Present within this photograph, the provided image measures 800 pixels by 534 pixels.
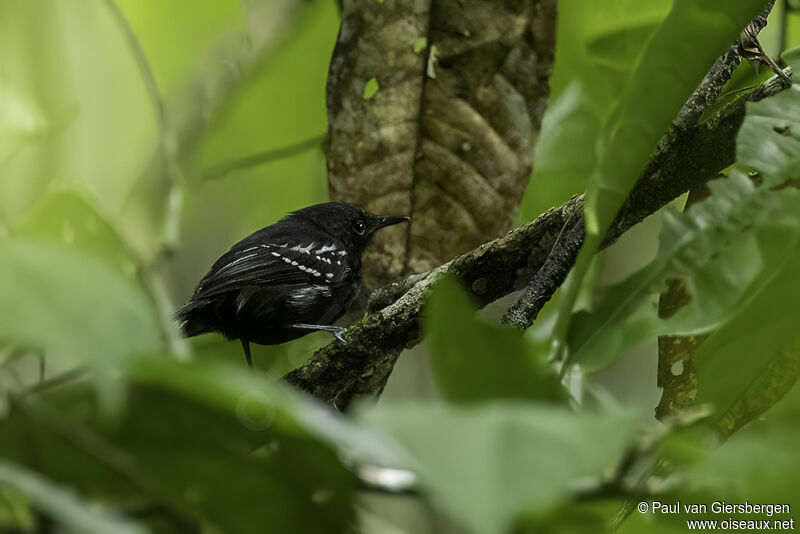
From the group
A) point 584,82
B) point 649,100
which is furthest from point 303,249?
point 649,100

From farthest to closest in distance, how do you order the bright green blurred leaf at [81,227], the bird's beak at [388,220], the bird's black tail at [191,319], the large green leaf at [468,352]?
the bird's black tail at [191,319] → the bird's beak at [388,220] → the bright green blurred leaf at [81,227] → the large green leaf at [468,352]

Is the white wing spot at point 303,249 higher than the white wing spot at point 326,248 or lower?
higher

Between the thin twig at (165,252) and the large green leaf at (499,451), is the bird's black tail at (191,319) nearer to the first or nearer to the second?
the thin twig at (165,252)

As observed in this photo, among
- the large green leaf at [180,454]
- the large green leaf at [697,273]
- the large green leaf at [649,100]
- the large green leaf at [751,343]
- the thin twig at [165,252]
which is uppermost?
the thin twig at [165,252]

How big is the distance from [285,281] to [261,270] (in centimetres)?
14

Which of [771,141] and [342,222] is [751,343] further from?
[342,222]

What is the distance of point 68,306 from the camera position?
45cm

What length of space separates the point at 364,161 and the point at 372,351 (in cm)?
65

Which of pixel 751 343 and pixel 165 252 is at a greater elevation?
pixel 165 252

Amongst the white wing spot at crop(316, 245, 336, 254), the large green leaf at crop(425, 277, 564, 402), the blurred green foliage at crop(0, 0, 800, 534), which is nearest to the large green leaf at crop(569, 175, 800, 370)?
the blurred green foliage at crop(0, 0, 800, 534)

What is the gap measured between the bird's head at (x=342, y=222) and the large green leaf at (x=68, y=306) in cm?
237

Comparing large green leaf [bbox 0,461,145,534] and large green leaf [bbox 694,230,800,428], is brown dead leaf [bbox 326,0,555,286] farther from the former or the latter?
large green leaf [bbox 0,461,145,534]

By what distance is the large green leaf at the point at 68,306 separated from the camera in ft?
1.43

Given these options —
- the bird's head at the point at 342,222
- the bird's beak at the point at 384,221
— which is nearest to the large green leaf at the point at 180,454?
the bird's beak at the point at 384,221
